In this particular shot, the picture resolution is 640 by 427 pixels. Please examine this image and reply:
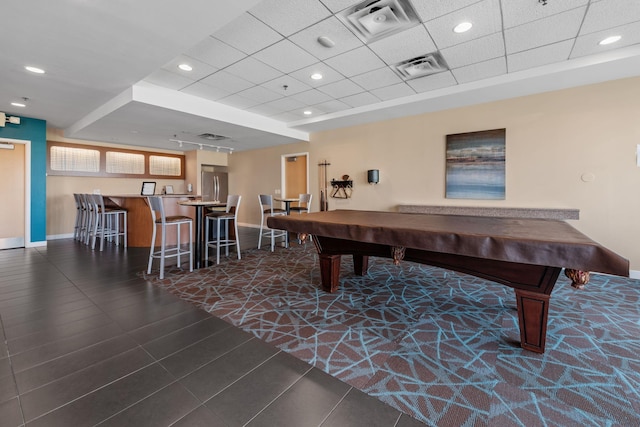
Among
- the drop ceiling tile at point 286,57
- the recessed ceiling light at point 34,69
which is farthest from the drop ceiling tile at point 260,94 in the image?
the recessed ceiling light at point 34,69

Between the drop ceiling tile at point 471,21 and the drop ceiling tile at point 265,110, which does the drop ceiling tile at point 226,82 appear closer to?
the drop ceiling tile at point 265,110

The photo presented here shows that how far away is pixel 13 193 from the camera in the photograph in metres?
5.65

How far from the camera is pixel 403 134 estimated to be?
562 centimetres

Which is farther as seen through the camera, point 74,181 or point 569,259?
point 74,181

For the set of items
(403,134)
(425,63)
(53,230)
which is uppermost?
(425,63)

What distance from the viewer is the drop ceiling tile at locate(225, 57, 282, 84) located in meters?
3.55

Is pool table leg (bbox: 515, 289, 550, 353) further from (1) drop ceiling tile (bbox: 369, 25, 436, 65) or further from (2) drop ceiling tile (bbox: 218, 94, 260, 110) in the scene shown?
(2) drop ceiling tile (bbox: 218, 94, 260, 110)

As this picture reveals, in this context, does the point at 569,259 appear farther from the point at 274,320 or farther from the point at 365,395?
the point at 274,320

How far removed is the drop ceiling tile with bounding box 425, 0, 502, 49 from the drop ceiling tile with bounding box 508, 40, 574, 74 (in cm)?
83

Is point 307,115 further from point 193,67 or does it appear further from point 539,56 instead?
point 539,56

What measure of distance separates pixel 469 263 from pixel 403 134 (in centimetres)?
408

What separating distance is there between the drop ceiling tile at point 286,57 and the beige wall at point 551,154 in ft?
9.38

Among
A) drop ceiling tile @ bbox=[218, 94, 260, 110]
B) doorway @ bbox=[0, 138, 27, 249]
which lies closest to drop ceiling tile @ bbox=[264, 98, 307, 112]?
drop ceiling tile @ bbox=[218, 94, 260, 110]

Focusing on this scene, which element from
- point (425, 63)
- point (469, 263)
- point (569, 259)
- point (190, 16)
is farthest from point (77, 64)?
point (569, 259)
